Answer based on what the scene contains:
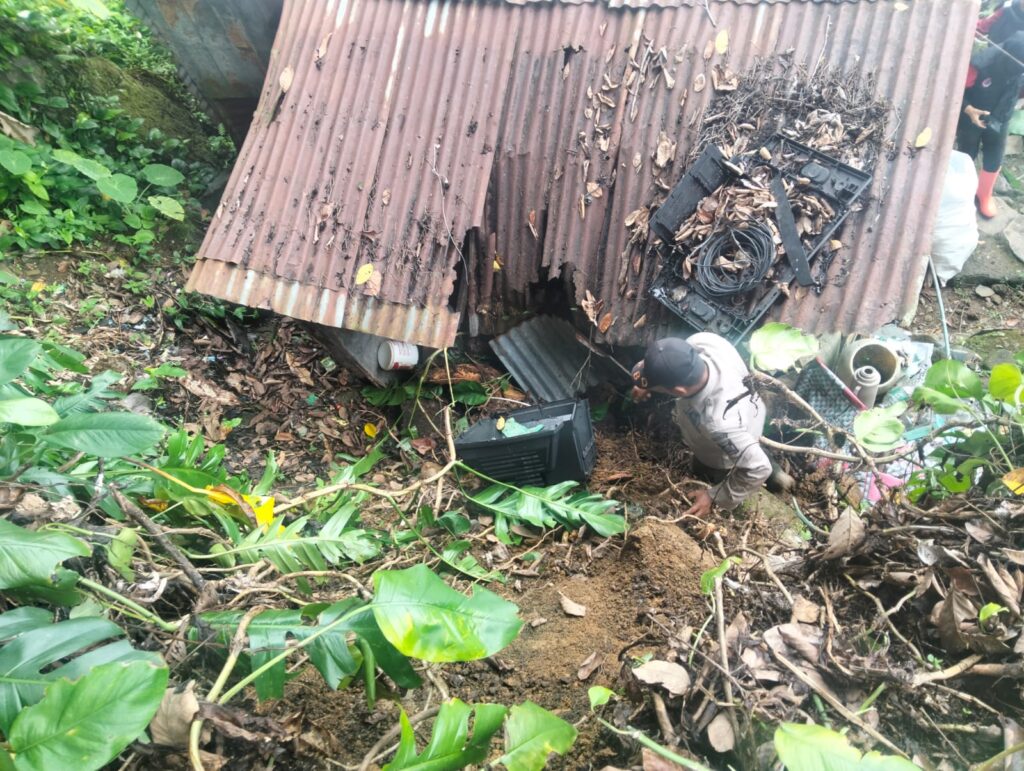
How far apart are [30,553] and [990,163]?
25.4 feet

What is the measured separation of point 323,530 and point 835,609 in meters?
1.98

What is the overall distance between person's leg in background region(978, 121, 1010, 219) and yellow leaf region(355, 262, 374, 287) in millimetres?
5755

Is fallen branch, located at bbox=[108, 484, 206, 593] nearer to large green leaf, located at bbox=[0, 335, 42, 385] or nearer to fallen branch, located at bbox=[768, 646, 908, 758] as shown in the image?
large green leaf, located at bbox=[0, 335, 42, 385]

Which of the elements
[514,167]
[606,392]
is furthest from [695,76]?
[606,392]

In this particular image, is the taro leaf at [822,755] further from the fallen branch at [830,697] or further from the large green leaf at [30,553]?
the large green leaf at [30,553]

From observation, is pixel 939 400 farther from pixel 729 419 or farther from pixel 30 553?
pixel 30 553

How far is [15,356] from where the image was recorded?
1604 millimetres

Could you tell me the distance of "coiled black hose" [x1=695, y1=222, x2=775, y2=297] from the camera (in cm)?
333

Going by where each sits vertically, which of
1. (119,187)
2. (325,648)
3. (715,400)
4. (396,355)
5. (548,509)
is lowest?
(548,509)

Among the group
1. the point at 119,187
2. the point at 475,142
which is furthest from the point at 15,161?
the point at 475,142

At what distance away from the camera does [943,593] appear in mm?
1518

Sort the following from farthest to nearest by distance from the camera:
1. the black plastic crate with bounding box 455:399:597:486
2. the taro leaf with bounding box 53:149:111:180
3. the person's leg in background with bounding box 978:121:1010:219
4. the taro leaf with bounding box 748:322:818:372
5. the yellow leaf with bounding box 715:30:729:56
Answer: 1. the person's leg in background with bounding box 978:121:1010:219
2. the taro leaf with bounding box 53:149:111:180
3. the yellow leaf with bounding box 715:30:729:56
4. the black plastic crate with bounding box 455:399:597:486
5. the taro leaf with bounding box 748:322:818:372

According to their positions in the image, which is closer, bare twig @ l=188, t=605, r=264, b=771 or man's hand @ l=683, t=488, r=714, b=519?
bare twig @ l=188, t=605, r=264, b=771

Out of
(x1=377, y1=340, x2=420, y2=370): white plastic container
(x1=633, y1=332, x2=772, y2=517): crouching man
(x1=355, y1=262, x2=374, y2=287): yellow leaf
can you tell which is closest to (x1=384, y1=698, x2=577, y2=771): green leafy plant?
(x1=633, y1=332, x2=772, y2=517): crouching man
